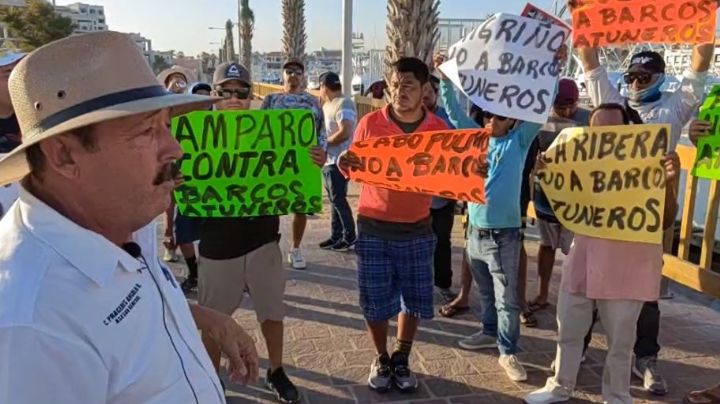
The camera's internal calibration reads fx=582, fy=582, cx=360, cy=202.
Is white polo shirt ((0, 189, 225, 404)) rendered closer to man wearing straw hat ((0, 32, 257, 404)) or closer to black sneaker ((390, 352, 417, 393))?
man wearing straw hat ((0, 32, 257, 404))

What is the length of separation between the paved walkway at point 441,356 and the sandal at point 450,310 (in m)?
0.06

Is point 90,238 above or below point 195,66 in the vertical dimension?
below

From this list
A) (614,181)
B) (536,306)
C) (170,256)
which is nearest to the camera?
(614,181)

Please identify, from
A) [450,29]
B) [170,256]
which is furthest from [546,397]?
[450,29]

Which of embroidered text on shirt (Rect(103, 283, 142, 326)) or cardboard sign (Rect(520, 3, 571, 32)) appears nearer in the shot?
embroidered text on shirt (Rect(103, 283, 142, 326))

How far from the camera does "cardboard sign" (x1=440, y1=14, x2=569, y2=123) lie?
3.54 m

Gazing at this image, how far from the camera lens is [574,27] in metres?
3.92

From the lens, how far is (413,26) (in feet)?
29.8

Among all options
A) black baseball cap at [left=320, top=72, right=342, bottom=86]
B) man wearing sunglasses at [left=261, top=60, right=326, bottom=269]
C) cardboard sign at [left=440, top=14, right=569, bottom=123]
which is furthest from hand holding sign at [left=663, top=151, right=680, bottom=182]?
black baseball cap at [left=320, top=72, right=342, bottom=86]

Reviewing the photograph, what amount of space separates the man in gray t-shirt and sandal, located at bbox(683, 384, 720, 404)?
3.85 metres

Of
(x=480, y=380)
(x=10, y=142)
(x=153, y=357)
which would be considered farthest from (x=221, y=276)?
(x=153, y=357)

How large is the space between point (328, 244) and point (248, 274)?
130 inches

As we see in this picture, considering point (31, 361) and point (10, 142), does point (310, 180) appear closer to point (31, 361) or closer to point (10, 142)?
point (10, 142)

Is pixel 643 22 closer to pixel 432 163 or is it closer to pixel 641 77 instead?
pixel 641 77
